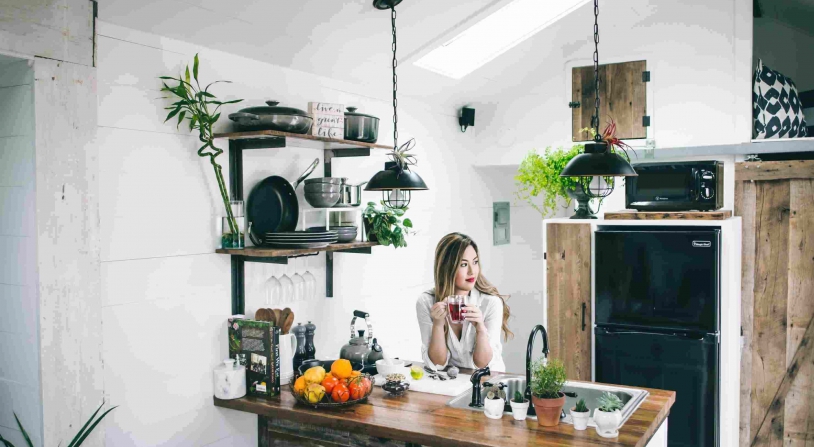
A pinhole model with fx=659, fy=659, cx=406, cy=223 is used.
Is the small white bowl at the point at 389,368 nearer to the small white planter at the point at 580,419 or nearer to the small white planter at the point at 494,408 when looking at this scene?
the small white planter at the point at 494,408

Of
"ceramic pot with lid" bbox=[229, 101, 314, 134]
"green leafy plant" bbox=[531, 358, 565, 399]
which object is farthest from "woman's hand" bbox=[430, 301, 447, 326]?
"ceramic pot with lid" bbox=[229, 101, 314, 134]

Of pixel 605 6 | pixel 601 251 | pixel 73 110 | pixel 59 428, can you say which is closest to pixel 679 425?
pixel 601 251

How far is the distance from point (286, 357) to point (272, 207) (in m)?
0.72

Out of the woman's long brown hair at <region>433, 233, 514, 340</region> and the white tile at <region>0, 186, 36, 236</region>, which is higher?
the white tile at <region>0, 186, 36, 236</region>

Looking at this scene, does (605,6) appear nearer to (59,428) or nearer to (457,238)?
(457,238)

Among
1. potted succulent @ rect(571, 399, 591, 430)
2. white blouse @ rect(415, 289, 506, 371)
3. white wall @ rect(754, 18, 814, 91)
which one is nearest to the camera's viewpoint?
potted succulent @ rect(571, 399, 591, 430)

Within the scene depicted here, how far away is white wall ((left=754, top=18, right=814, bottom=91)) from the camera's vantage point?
489 cm

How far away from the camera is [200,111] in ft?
8.99

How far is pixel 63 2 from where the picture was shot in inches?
90.0

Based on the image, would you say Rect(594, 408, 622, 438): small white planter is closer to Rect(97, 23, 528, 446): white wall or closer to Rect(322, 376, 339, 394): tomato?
Rect(322, 376, 339, 394): tomato

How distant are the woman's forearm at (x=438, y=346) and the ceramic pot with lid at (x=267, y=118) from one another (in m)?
1.18

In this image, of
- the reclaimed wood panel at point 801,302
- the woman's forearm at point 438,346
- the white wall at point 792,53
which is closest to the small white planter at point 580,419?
the woman's forearm at point 438,346

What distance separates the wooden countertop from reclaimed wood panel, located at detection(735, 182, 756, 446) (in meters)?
1.37

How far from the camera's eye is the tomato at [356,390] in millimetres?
2719
